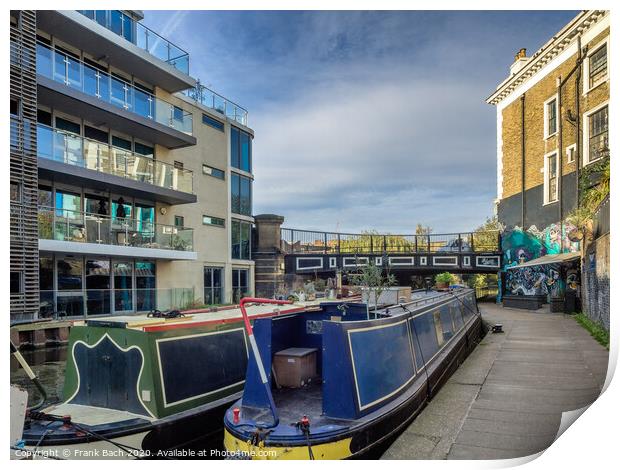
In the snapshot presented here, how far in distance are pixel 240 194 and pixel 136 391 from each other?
55.3 feet

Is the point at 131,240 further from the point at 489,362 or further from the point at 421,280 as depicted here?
the point at 421,280

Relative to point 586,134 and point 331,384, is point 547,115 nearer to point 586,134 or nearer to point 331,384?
point 586,134

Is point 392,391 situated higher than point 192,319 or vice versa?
point 192,319

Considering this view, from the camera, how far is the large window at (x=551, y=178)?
32.1ft

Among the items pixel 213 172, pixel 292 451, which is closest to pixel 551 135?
pixel 292 451

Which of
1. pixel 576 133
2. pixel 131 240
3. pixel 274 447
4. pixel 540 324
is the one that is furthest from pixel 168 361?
pixel 540 324

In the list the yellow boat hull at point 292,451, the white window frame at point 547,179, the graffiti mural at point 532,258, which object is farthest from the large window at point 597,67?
the graffiti mural at point 532,258

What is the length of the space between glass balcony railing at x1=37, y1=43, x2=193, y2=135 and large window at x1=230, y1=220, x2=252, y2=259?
509cm

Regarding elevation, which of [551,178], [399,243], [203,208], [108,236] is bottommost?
[399,243]

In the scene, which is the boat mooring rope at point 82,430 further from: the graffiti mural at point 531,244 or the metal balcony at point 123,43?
the metal balcony at point 123,43

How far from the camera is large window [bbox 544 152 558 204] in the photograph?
9.80 m

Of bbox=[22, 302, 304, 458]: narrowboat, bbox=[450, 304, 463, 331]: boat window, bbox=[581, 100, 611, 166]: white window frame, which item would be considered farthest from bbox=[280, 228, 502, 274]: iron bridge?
bbox=[22, 302, 304, 458]: narrowboat

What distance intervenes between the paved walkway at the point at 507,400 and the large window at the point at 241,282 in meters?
12.2

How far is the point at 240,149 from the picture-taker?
21.5 m
